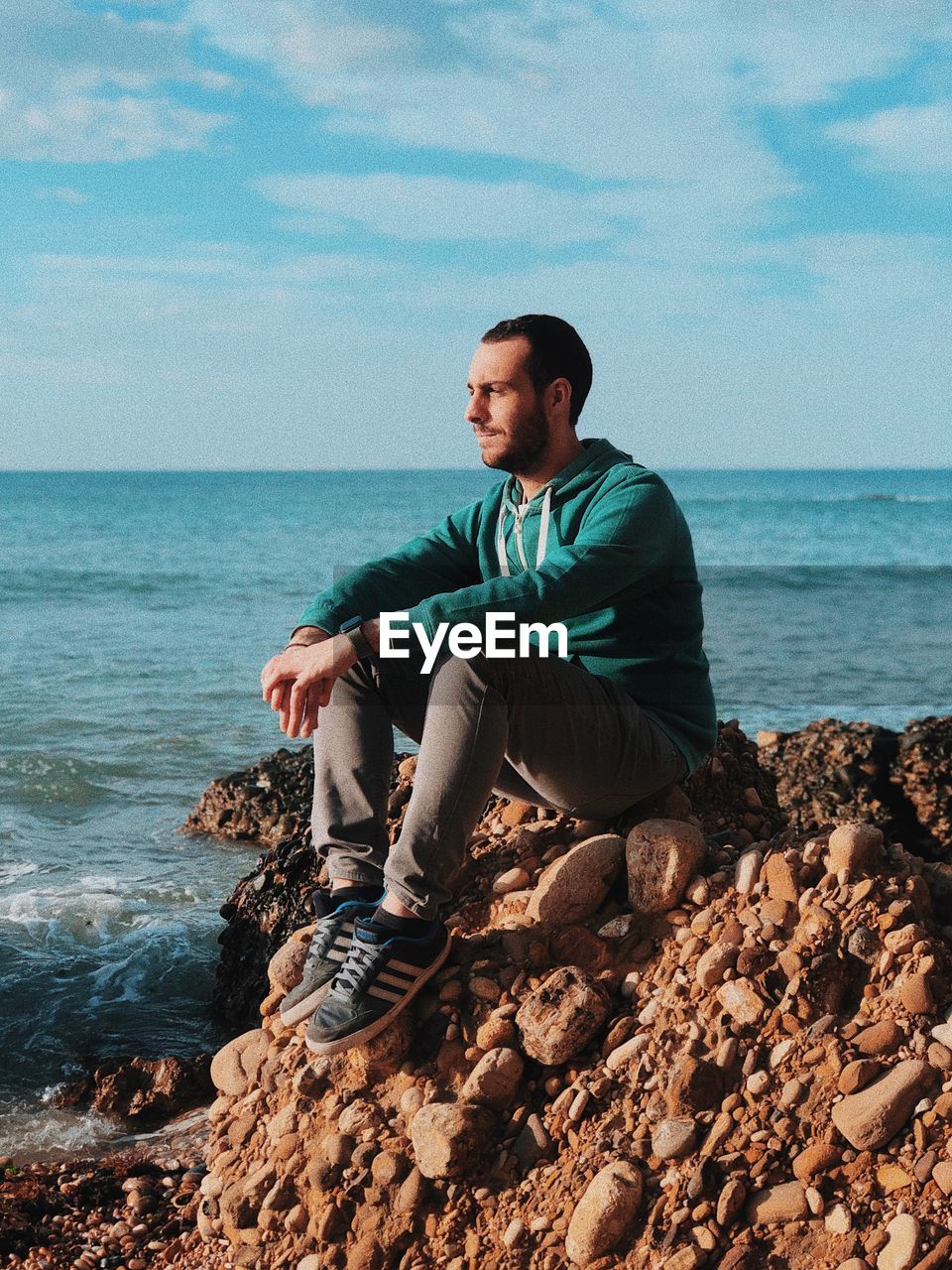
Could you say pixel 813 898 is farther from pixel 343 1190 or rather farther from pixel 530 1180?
pixel 343 1190

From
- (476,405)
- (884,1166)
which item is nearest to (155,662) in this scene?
(476,405)

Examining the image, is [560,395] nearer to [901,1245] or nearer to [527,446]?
[527,446]

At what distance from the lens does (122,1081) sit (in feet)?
19.1

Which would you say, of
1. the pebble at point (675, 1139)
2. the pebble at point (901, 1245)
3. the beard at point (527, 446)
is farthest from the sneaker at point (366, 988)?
the beard at point (527, 446)

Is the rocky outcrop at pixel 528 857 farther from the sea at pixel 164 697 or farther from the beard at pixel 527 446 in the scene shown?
the beard at pixel 527 446

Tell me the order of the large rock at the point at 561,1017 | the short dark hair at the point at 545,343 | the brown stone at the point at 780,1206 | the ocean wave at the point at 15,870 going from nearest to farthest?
the brown stone at the point at 780,1206 → the large rock at the point at 561,1017 → the short dark hair at the point at 545,343 → the ocean wave at the point at 15,870

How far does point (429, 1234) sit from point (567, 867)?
1.17 meters

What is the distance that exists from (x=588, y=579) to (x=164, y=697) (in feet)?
39.4

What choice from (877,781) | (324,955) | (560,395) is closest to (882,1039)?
(324,955)

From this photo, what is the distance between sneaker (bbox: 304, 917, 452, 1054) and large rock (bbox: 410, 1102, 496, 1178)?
0.32 metres

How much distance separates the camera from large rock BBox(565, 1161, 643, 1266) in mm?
3600

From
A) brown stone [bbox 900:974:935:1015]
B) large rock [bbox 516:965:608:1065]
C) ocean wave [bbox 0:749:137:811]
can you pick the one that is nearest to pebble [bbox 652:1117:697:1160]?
large rock [bbox 516:965:608:1065]

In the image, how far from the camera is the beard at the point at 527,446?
4566 mm

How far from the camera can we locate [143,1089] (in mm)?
5809
